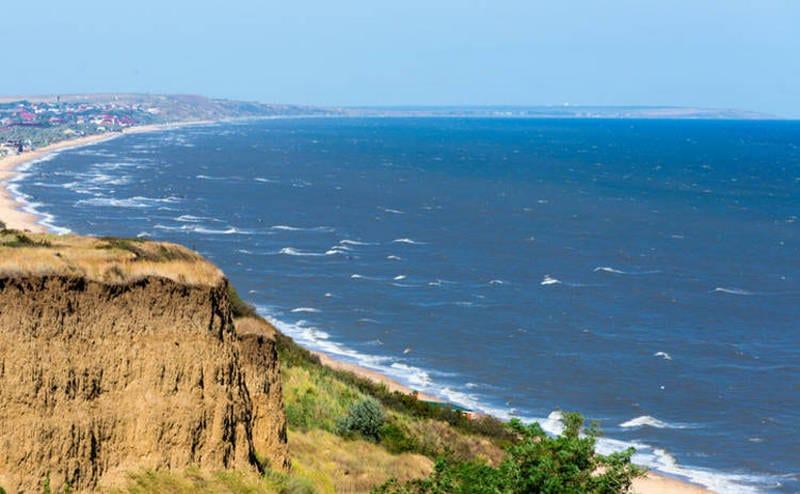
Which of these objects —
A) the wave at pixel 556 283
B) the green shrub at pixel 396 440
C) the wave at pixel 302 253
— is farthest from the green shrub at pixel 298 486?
the wave at pixel 302 253

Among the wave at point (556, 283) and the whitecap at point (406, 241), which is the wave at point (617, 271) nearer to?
the wave at point (556, 283)

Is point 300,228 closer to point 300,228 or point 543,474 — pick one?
point 300,228

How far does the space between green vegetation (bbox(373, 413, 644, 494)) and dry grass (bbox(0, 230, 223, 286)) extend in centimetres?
739

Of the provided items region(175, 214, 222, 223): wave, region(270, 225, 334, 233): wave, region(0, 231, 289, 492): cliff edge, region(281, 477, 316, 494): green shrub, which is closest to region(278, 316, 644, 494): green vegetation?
region(281, 477, 316, 494): green shrub

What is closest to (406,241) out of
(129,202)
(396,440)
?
(129,202)

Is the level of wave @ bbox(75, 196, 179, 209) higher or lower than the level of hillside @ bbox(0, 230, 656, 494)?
lower

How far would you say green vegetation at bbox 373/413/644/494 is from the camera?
72.6 feet

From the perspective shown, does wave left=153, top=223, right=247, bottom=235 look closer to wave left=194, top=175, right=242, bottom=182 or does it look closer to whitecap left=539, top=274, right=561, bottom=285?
whitecap left=539, top=274, right=561, bottom=285

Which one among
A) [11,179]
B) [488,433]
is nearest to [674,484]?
[488,433]

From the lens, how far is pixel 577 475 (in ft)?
75.0

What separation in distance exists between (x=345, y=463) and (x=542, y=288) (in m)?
50.5

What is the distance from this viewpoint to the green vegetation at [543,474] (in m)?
22.1

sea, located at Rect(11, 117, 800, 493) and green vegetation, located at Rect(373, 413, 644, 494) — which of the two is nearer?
green vegetation, located at Rect(373, 413, 644, 494)

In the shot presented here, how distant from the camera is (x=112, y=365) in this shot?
75.2 feet
